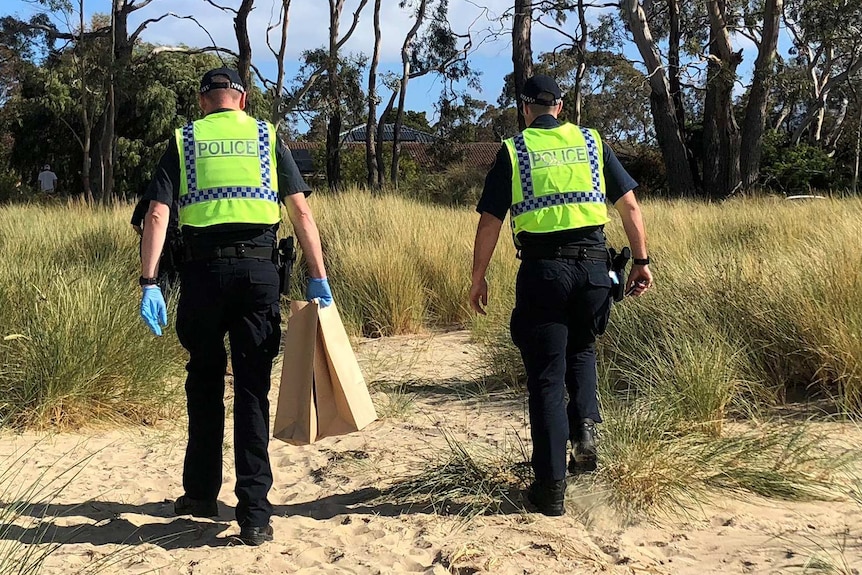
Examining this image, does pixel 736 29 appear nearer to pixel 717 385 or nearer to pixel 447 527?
pixel 717 385

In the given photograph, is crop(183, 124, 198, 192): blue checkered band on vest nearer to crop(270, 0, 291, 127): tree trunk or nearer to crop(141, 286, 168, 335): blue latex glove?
crop(141, 286, 168, 335): blue latex glove

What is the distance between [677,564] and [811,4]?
73.7 feet

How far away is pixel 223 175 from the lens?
3162 millimetres

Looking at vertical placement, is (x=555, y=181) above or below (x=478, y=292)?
above

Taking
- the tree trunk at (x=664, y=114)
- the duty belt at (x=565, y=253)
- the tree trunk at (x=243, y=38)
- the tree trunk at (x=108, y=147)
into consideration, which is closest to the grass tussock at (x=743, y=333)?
the duty belt at (x=565, y=253)

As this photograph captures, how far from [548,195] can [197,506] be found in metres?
1.90

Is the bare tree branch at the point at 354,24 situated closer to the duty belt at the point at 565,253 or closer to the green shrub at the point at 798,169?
the green shrub at the point at 798,169

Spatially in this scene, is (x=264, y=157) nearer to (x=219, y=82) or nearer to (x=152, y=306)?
(x=219, y=82)

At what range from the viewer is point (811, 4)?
2191 cm

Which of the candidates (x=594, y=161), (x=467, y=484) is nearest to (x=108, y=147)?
(x=467, y=484)

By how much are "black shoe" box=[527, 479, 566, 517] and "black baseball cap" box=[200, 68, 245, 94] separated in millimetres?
1973

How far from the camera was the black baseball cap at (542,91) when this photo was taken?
3.50 m

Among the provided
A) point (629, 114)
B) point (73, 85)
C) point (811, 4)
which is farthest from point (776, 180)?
point (73, 85)

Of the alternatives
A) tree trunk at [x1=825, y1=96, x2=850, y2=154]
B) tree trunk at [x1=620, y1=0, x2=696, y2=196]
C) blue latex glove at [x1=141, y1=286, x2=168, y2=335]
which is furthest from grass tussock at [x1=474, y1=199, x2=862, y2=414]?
tree trunk at [x1=825, y1=96, x2=850, y2=154]
